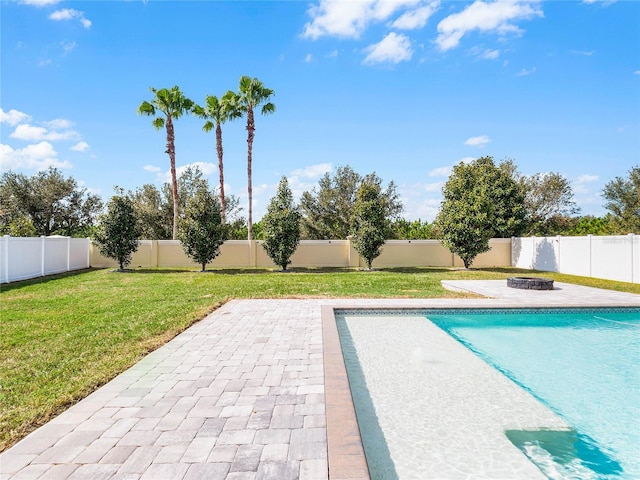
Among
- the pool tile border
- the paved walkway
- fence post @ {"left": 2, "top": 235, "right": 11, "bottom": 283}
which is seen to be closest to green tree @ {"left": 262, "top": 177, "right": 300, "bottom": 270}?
fence post @ {"left": 2, "top": 235, "right": 11, "bottom": 283}

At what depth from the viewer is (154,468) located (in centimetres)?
264

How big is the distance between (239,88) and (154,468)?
25366 millimetres

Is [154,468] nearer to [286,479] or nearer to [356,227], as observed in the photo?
[286,479]

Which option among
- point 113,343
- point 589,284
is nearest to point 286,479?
point 113,343

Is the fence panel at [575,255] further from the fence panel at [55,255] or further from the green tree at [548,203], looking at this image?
the fence panel at [55,255]

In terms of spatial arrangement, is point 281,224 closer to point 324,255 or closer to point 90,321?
point 324,255

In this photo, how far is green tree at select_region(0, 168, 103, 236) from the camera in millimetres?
29609

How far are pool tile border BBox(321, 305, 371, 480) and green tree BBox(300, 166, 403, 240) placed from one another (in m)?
26.3

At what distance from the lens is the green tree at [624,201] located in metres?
28.9

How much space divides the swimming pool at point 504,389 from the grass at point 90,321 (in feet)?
10.0

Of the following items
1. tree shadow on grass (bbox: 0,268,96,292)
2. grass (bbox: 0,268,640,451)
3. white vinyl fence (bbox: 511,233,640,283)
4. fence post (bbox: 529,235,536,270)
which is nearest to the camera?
grass (bbox: 0,268,640,451)

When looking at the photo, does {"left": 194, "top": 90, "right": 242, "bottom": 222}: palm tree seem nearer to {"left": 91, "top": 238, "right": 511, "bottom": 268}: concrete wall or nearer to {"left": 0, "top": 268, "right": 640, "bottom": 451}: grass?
{"left": 91, "top": 238, "right": 511, "bottom": 268}: concrete wall

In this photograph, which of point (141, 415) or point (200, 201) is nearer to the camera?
point (141, 415)

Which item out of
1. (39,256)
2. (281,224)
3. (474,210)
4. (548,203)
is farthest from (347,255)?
(548,203)
